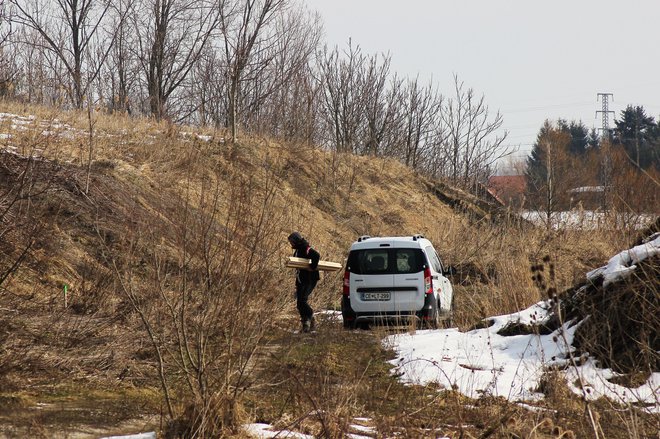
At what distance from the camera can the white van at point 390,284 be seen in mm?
15875

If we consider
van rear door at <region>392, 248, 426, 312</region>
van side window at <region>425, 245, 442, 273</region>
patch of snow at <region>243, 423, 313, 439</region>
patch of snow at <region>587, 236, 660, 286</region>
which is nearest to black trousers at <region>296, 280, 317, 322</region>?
van rear door at <region>392, 248, 426, 312</region>

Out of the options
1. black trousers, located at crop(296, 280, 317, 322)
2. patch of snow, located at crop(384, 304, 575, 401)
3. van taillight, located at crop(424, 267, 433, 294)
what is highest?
van taillight, located at crop(424, 267, 433, 294)

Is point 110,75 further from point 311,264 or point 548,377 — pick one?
point 548,377

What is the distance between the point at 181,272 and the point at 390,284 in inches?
330

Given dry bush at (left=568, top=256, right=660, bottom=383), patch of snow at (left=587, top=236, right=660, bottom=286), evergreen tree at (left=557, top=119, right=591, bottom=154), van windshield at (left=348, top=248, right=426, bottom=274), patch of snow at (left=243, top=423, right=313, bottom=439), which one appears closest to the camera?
patch of snow at (left=243, top=423, right=313, bottom=439)

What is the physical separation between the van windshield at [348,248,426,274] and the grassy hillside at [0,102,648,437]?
4.54 feet

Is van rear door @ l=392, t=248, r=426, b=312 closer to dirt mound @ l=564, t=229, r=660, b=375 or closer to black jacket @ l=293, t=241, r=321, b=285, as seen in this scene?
black jacket @ l=293, t=241, r=321, b=285

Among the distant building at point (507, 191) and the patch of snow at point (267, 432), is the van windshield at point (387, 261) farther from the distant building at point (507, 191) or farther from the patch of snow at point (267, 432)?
the distant building at point (507, 191)

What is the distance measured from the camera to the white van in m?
15.9

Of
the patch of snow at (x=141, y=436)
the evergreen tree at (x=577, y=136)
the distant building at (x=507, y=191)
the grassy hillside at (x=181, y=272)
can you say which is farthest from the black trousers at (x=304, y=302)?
the evergreen tree at (x=577, y=136)

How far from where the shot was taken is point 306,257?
50.6ft

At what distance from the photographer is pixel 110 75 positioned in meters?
45.3

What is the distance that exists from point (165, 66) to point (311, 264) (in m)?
24.7

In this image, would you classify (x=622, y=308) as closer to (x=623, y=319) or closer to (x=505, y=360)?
(x=623, y=319)
